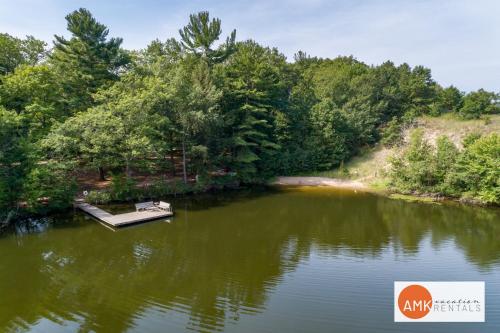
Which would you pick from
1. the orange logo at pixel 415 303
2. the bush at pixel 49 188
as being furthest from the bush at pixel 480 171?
the bush at pixel 49 188

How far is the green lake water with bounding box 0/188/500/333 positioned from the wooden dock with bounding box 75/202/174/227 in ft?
1.91

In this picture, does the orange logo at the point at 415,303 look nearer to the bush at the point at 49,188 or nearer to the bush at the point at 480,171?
the bush at the point at 480,171

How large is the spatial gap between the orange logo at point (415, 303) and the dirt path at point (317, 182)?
1989 centimetres

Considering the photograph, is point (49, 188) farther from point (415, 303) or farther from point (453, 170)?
point (453, 170)

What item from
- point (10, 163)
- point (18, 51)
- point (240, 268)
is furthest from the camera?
point (18, 51)

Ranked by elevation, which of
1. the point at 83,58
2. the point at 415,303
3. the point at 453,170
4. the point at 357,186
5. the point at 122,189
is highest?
the point at 83,58

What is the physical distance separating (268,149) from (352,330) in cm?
2268

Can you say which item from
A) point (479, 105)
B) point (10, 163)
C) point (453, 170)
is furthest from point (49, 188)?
point (479, 105)

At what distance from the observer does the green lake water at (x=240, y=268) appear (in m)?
8.91

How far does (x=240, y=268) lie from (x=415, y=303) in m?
6.00

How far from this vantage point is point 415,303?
345 inches

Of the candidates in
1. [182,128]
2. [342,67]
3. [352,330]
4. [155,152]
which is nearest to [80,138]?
[155,152]

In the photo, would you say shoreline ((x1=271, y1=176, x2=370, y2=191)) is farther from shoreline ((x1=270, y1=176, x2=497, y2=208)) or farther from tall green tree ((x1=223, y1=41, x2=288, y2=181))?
tall green tree ((x1=223, y1=41, x2=288, y2=181))

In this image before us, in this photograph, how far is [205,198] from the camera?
78.9 ft
